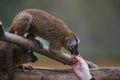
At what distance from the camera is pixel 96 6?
8.04 metres

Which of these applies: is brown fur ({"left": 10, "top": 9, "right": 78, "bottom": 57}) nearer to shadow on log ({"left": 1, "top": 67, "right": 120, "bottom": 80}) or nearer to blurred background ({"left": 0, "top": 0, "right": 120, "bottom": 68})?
shadow on log ({"left": 1, "top": 67, "right": 120, "bottom": 80})

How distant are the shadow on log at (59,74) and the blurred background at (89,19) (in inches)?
145

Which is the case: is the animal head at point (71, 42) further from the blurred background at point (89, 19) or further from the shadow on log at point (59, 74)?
the blurred background at point (89, 19)

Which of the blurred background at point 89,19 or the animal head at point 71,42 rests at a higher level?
the blurred background at point 89,19

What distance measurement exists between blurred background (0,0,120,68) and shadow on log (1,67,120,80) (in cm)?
369

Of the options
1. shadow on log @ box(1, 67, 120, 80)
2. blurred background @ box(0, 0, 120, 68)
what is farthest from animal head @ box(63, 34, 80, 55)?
blurred background @ box(0, 0, 120, 68)

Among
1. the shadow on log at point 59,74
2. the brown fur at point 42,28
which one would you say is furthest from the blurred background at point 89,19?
the shadow on log at point 59,74

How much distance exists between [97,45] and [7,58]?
4279 mm

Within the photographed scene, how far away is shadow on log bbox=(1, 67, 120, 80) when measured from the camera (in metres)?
3.63

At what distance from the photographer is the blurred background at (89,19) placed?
762cm

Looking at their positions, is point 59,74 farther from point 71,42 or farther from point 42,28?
point 42,28

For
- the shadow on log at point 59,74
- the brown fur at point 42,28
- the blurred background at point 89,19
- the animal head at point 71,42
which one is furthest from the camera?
the blurred background at point 89,19

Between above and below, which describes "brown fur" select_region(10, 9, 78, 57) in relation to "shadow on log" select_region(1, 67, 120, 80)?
above

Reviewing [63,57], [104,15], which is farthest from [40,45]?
[104,15]
